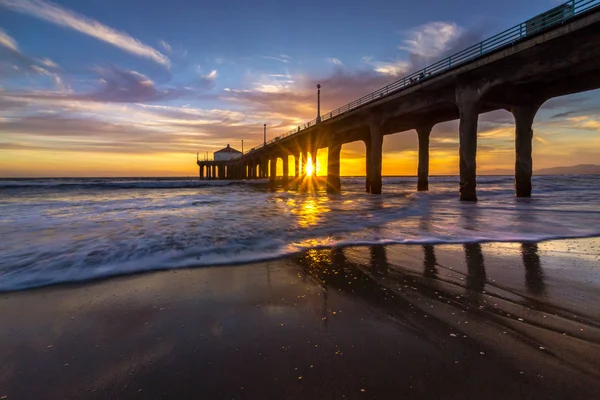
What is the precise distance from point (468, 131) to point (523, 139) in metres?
5.46

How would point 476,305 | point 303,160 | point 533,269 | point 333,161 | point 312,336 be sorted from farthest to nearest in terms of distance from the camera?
point 303,160
point 333,161
point 533,269
point 476,305
point 312,336

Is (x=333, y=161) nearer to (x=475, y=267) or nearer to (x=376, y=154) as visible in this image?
(x=376, y=154)

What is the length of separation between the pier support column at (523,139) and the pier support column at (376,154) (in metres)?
11.1

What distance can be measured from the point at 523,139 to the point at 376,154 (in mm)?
12142

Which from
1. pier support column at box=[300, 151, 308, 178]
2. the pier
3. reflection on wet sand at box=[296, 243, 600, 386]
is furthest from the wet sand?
pier support column at box=[300, 151, 308, 178]

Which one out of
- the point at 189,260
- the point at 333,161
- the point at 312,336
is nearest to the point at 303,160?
the point at 333,161

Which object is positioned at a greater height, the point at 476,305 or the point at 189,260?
the point at 476,305

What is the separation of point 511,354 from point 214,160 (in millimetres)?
113959

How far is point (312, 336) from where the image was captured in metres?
3.19

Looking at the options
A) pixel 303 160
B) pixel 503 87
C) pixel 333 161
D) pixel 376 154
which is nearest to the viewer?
pixel 503 87

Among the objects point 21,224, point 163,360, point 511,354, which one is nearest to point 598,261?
point 511,354

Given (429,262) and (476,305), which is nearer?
(476,305)

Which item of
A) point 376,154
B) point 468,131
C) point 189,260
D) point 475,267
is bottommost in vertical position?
point 189,260

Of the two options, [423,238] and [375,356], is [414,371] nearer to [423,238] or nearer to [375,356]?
[375,356]
